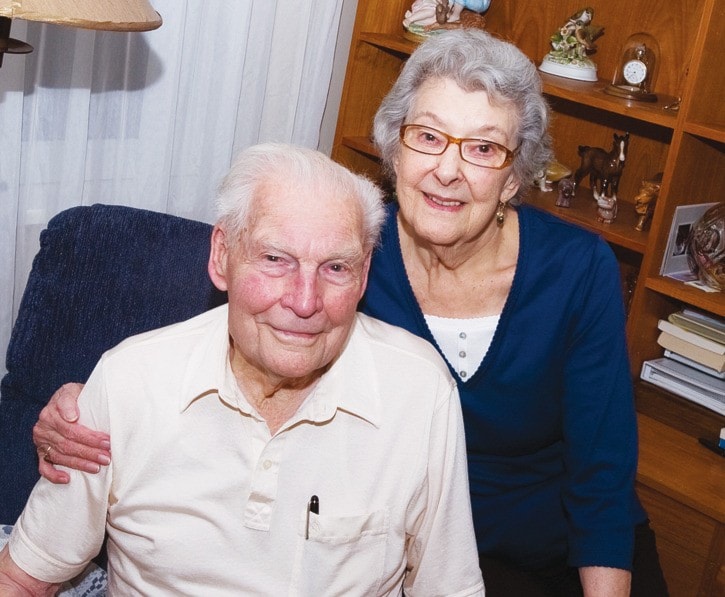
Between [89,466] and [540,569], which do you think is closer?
[89,466]

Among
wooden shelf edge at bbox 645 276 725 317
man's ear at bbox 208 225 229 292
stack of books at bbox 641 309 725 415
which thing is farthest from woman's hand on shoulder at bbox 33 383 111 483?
stack of books at bbox 641 309 725 415

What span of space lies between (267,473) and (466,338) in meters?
0.54

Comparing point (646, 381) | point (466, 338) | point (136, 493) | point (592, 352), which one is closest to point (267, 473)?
point (136, 493)

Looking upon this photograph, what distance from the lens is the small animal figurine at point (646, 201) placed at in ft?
8.56

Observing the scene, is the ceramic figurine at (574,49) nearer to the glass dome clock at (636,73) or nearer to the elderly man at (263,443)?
the glass dome clock at (636,73)

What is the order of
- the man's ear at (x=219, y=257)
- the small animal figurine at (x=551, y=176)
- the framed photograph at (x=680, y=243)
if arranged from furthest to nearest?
1. the small animal figurine at (x=551, y=176)
2. the framed photograph at (x=680, y=243)
3. the man's ear at (x=219, y=257)

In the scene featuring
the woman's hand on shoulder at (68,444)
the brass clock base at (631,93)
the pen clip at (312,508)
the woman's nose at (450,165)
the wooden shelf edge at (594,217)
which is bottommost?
the pen clip at (312,508)

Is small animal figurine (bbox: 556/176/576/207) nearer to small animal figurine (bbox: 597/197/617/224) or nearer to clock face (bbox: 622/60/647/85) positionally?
small animal figurine (bbox: 597/197/617/224)

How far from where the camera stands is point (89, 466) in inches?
59.4

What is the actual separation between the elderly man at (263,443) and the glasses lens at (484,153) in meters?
0.28

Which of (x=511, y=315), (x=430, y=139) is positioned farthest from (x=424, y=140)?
(x=511, y=315)

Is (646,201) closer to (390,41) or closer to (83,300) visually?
(390,41)

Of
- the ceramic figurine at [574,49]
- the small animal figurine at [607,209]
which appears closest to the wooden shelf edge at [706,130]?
the small animal figurine at [607,209]

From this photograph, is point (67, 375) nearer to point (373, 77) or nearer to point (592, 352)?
point (592, 352)
